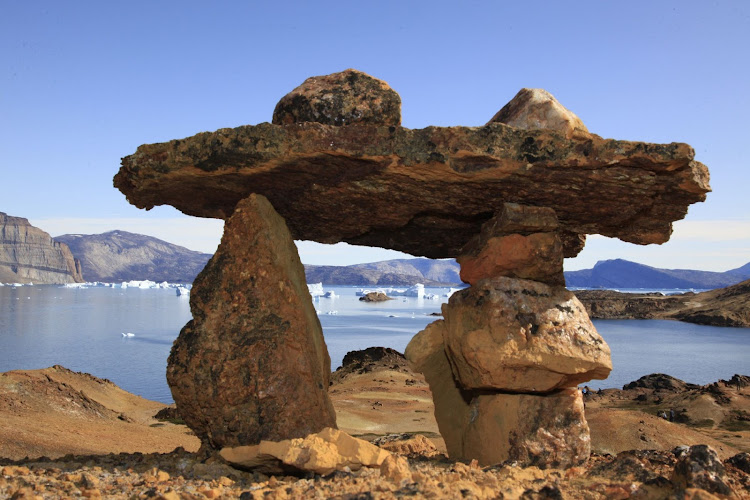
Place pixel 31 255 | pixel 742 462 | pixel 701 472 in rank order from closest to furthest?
pixel 701 472, pixel 742 462, pixel 31 255

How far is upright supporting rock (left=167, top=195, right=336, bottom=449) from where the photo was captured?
21.8ft

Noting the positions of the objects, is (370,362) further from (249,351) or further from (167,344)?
(249,351)

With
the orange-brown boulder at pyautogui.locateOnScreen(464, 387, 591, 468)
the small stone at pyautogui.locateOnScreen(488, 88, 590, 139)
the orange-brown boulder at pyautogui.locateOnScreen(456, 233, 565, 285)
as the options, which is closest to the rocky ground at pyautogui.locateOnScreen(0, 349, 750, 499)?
the orange-brown boulder at pyautogui.locateOnScreen(464, 387, 591, 468)

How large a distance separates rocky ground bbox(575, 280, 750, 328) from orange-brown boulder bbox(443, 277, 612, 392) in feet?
209

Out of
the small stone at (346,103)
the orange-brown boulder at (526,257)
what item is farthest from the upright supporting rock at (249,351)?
the orange-brown boulder at (526,257)

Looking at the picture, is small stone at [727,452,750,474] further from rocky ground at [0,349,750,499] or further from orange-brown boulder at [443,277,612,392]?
orange-brown boulder at [443,277,612,392]

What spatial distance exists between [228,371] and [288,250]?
5.64 feet

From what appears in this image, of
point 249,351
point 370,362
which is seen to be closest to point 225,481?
point 249,351

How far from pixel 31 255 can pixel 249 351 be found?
204339 mm

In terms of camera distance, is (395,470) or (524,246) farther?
(524,246)

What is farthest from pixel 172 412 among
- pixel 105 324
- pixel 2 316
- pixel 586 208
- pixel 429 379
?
pixel 2 316

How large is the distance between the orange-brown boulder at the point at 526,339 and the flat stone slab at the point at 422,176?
121cm

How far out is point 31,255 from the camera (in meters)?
183

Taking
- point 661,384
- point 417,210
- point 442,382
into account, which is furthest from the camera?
point 661,384
